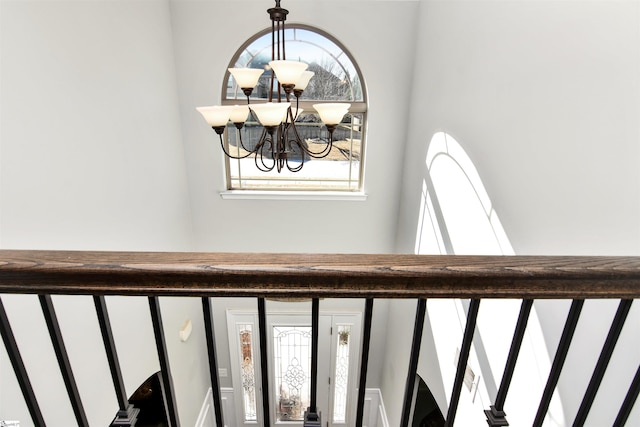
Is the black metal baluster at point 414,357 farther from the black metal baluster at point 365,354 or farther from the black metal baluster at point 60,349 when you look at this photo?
the black metal baluster at point 60,349

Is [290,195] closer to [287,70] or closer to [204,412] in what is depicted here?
[287,70]

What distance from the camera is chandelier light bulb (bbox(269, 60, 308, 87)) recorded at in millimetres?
1712

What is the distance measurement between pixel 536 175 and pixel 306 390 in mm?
4061

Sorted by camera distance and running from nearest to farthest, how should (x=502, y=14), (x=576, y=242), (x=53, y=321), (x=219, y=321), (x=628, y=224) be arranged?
(x=53, y=321) < (x=628, y=224) < (x=576, y=242) < (x=502, y=14) < (x=219, y=321)

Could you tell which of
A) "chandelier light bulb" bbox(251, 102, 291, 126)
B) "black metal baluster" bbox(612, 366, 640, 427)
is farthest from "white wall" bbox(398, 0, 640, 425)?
"chandelier light bulb" bbox(251, 102, 291, 126)

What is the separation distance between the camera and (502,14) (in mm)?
1850

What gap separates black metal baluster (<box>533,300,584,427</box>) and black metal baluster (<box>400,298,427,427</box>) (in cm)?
22

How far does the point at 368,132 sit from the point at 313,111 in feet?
2.01

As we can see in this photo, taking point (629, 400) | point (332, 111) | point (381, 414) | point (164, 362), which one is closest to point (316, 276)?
point (164, 362)

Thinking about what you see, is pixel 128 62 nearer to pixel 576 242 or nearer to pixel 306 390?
pixel 576 242

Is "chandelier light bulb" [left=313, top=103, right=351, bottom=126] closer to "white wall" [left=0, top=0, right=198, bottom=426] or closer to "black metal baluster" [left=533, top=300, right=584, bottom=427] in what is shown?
"white wall" [left=0, top=0, right=198, bottom=426]

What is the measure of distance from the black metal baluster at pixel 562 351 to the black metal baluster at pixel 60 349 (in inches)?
31.4

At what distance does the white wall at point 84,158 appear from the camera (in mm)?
1703

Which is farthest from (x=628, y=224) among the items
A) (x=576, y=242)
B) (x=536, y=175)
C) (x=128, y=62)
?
(x=128, y=62)
